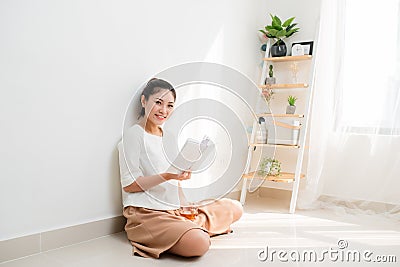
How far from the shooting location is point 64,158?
5.33ft

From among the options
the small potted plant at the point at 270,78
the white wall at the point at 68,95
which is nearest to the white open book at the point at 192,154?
the white wall at the point at 68,95

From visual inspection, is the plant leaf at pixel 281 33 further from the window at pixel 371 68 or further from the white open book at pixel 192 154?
the white open book at pixel 192 154

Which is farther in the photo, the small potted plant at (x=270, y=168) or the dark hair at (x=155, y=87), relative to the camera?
the small potted plant at (x=270, y=168)

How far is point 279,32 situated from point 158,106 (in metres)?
1.46

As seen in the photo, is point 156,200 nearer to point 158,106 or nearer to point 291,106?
point 158,106

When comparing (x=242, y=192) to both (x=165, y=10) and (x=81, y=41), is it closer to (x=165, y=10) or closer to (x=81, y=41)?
(x=165, y=10)

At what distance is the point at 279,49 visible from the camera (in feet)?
9.45

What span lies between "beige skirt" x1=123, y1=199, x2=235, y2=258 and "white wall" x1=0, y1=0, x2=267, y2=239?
23cm

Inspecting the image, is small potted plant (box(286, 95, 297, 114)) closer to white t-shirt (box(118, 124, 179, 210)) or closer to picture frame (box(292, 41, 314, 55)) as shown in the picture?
picture frame (box(292, 41, 314, 55))

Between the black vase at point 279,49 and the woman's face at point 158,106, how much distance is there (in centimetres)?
137

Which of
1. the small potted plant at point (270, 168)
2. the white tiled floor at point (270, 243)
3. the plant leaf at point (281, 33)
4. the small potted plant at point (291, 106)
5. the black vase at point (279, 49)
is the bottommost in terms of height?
the white tiled floor at point (270, 243)

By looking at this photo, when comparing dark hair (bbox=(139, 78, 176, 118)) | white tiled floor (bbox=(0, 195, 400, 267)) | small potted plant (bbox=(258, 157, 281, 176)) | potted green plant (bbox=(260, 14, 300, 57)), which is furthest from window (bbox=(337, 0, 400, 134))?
dark hair (bbox=(139, 78, 176, 118))

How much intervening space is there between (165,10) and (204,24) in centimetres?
40

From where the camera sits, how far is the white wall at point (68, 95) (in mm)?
1433
